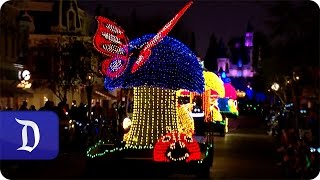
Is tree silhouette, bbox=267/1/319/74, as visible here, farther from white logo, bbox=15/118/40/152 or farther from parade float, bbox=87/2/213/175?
white logo, bbox=15/118/40/152

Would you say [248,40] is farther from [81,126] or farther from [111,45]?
[111,45]

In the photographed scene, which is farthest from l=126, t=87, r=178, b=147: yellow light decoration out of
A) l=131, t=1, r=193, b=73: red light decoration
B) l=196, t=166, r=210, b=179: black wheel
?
l=196, t=166, r=210, b=179: black wheel

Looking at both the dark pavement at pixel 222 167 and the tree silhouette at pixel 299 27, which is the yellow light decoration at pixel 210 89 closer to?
the dark pavement at pixel 222 167

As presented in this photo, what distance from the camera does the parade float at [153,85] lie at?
1689 centimetres

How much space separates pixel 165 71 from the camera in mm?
18219

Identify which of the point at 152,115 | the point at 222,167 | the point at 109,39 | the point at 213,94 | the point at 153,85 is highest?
the point at 109,39

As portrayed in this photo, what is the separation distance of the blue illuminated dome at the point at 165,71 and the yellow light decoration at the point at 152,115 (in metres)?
0.60

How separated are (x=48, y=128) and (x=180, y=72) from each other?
364 centimetres

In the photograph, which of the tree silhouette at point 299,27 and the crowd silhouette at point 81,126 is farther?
the crowd silhouette at point 81,126

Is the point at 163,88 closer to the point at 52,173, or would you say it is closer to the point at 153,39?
the point at 153,39

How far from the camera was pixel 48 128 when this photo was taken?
1662 cm

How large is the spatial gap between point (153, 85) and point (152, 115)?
3.21 feet

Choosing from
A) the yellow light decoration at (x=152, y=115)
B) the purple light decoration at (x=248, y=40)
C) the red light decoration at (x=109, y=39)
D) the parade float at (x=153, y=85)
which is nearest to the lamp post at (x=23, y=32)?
the parade float at (x=153, y=85)

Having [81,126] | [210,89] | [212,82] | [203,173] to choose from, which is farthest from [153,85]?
[210,89]
